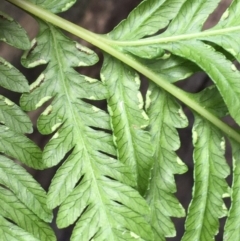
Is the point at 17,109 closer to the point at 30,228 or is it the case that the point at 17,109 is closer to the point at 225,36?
the point at 30,228

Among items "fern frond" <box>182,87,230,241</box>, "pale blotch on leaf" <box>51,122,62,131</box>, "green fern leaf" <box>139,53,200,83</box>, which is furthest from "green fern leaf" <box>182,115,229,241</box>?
"pale blotch on leaf" <box>51,122,62,131</box>

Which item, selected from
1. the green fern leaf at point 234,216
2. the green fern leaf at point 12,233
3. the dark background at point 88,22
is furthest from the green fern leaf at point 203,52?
the green fern leaf at point 12,233

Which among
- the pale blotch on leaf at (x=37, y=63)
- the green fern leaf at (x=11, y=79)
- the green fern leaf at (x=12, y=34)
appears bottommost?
the green fern leaf at (x=11, y=79)

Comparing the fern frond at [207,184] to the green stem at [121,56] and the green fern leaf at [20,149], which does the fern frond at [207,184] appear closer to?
the green stem at [121,56]

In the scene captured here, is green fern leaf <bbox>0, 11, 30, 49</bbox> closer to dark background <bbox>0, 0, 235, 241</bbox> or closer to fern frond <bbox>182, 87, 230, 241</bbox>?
dark background <bbox>0, 0, 235, 241</bbox>

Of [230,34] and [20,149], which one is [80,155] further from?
[230,34]

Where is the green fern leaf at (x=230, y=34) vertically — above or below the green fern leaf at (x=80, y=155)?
above
